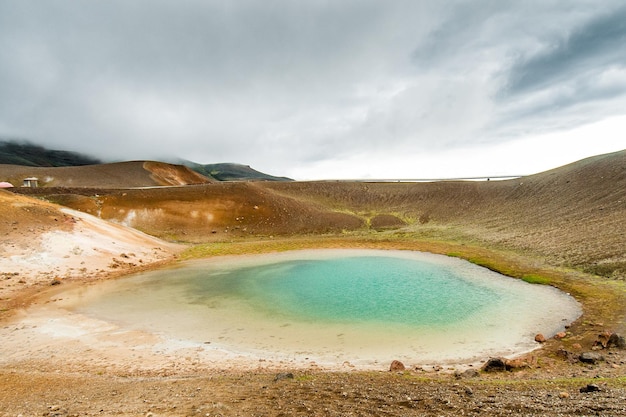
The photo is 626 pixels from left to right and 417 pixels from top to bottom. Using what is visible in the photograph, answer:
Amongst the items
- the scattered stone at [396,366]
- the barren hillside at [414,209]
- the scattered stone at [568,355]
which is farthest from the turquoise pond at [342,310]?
the barren hillside at [414,209]

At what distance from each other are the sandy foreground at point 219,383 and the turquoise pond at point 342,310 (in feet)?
Answer: 3.86

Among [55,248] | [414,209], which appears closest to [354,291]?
[55,248]

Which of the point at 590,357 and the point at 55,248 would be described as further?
the point at 55,248

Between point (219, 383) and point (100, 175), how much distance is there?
108669 mm

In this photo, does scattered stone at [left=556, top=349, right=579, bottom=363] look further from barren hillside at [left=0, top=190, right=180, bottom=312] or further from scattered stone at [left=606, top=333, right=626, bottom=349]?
barren hillside at [left=0, top=190, right=180, bottom=312]

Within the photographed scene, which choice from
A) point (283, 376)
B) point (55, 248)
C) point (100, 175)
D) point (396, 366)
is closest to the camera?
point (283, 376)

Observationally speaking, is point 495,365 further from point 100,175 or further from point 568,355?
point 100,175

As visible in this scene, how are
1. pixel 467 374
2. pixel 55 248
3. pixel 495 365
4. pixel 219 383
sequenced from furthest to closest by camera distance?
1. pixel 55 248
2. pixel 495 365
3. pixel 467 374
4. pixel 219 383

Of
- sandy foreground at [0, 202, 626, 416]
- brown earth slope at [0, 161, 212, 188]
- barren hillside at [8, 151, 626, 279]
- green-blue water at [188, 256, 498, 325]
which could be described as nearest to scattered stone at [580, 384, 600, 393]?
sandy foreground at [0, 202, 626, 416]

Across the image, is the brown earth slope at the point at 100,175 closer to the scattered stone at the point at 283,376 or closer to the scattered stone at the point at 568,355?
the scattered stone at the point at 283,376

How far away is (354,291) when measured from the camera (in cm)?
2194

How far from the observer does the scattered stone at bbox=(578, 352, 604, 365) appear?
1096 centimetres

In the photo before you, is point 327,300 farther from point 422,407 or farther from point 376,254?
point 376,254

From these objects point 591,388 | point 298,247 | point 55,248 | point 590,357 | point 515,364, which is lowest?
point 298,247
